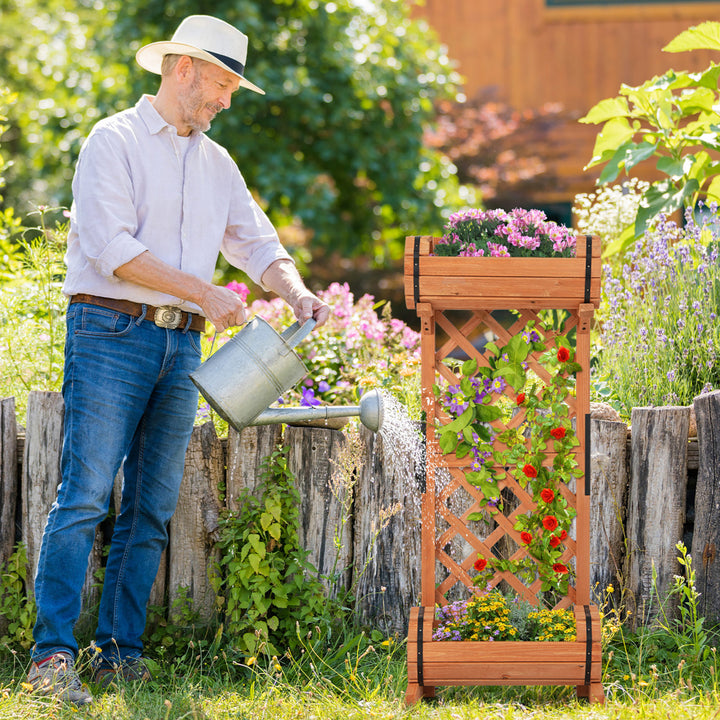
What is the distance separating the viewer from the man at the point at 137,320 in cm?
249

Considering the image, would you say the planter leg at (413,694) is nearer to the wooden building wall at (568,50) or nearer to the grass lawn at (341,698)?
the grass lawn at (341,698)

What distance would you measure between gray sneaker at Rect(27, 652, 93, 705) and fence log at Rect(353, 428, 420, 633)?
35.6 inches

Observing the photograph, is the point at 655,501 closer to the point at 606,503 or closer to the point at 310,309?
the point at 606,503

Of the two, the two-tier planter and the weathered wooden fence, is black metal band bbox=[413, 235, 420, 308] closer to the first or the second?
the two-tier planter

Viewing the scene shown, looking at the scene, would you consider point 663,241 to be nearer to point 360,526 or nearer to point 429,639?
point 360,526

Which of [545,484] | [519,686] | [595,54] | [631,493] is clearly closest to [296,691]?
[519,686]

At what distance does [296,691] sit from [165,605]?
0.65 meters

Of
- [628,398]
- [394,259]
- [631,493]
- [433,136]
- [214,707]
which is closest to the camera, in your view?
[214,707]

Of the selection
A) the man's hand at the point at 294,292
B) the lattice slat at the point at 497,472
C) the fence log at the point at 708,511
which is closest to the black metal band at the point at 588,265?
the lattice slat at the point at 497,472


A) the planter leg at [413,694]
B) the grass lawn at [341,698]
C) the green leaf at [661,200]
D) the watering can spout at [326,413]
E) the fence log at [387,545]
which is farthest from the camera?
the green leaf at [661,200]

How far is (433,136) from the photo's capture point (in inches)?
320

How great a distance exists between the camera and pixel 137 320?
258cm

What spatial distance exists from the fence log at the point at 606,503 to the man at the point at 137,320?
3.18ft

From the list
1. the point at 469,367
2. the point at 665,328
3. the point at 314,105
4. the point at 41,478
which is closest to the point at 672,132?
the point at 665,328
